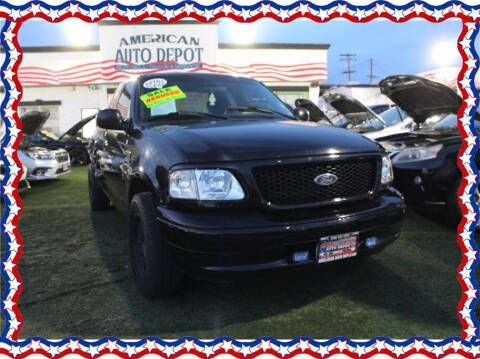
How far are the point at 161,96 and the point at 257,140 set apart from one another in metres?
1.20

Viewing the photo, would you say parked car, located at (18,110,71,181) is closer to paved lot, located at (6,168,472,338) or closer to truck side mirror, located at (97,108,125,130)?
paved lot, located at (6,168,472,338)

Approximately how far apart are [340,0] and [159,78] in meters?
1.71

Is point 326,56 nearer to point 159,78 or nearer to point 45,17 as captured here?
point 159,78

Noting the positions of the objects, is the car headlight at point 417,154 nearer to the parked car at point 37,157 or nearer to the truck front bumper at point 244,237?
the truck front bumper at point 244,237

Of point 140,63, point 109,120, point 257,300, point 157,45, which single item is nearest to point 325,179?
point 257,300

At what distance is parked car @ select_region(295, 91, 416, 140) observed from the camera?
6406mm

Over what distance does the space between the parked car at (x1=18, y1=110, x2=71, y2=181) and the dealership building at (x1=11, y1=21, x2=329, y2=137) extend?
374 inches

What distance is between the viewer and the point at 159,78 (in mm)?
3334

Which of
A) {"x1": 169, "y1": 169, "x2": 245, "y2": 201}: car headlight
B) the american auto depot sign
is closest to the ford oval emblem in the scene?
{"x1": 169, "y1": 169, "x2": 245, "y2": 201}: car headlight

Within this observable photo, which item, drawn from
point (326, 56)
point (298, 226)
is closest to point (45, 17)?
point (298, 226)

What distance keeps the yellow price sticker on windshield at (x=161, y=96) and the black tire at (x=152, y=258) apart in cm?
92

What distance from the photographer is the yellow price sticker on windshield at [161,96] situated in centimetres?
312

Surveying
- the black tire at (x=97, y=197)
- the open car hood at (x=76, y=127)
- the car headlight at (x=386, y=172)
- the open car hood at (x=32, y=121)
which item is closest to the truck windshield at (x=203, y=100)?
the car headlight at (x=386, y=172)

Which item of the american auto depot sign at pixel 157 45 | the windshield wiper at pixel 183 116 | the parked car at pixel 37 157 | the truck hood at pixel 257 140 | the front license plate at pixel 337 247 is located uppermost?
the american auto depot sign at pixel 157 45
